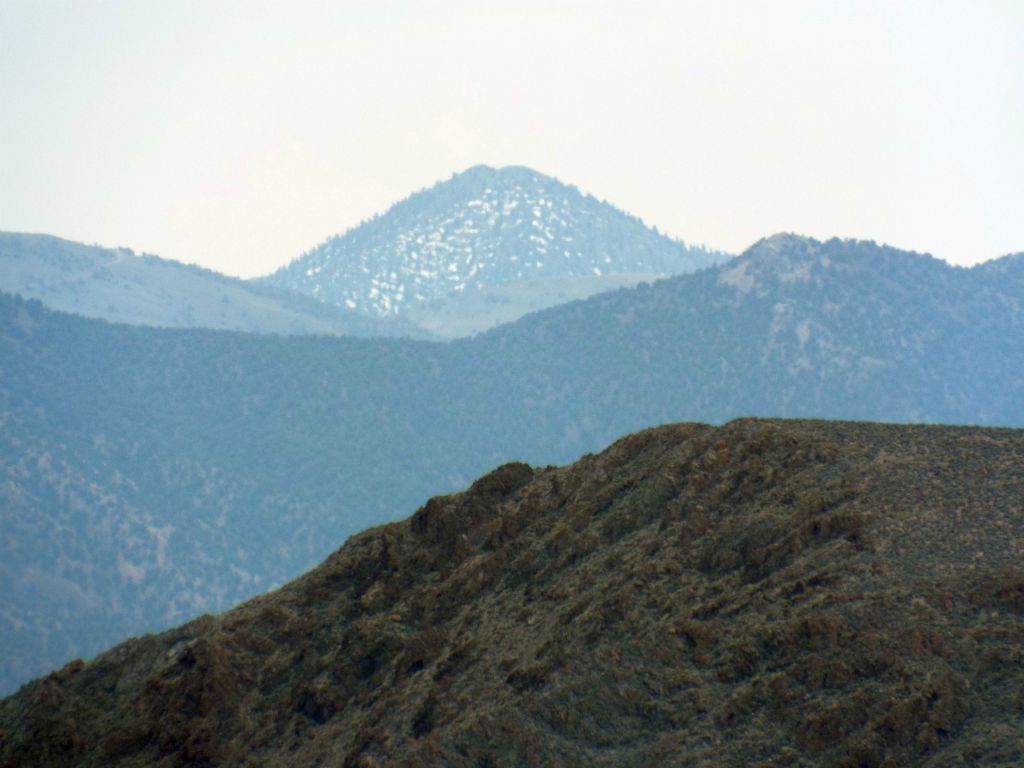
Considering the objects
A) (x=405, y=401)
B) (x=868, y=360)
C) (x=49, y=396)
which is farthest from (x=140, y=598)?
(x=868, y=360)

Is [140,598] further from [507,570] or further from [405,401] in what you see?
[507,570]

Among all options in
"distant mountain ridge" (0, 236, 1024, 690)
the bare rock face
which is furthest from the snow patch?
the bare rock face

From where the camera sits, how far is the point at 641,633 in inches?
640

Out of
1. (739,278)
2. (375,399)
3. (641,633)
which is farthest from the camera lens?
(375,399)

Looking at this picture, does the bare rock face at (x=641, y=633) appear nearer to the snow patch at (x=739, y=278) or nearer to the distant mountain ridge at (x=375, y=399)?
the distant mountain ridge at (x=375, y=399)

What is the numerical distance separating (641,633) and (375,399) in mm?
141951

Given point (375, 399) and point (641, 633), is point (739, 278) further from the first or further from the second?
point (641, 633)

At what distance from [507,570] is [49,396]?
5216 inches

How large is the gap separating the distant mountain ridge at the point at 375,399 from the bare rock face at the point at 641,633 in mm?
107653

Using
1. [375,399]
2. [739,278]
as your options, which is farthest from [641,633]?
[375,399]

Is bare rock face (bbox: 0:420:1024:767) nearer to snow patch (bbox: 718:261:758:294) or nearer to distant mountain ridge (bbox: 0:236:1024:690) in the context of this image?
distant mountain ridge (bbox: 0:236:1024:690)

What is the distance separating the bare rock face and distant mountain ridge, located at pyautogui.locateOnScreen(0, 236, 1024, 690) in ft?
353

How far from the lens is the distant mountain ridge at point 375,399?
5187 inches

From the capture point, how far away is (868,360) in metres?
144
